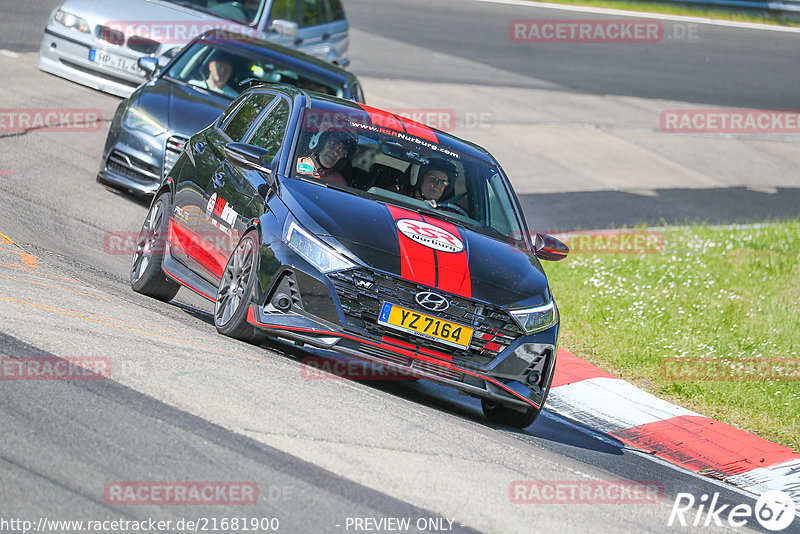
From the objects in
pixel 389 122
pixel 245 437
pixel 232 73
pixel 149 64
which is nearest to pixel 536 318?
pixel 389 122

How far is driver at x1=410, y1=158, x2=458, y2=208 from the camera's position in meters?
7.63

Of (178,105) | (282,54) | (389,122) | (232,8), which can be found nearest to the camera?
(389,122)

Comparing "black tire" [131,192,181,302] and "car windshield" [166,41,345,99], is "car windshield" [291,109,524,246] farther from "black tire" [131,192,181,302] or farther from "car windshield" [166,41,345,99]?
"car windshield" [166,41,345,99]

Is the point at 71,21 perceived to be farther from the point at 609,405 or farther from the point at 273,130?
the point at 609,405

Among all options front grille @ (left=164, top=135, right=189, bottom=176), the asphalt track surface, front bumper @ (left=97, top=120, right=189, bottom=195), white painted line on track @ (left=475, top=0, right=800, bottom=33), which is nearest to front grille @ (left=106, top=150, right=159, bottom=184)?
front bumper @ (left=97, top=120, right=189, bottom=195)

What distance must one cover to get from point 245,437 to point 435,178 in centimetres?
312

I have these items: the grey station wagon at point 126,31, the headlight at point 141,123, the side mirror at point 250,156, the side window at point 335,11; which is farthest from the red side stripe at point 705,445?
the side window at point 335,11

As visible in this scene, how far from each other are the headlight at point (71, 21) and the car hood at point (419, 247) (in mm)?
8288

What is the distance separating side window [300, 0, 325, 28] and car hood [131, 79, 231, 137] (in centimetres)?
517

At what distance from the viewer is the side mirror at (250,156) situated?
7.23 metres

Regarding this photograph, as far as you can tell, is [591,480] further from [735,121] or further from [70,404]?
[735,121]

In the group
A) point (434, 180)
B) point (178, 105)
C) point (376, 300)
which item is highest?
point (434, 180)

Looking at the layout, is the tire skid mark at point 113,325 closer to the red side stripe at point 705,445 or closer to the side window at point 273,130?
the side window at point 273,130

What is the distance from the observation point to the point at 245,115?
841 centimetres
